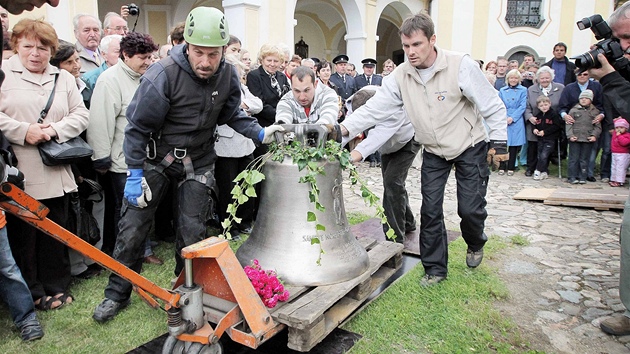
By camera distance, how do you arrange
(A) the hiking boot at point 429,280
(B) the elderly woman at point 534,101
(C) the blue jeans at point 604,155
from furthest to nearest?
(B) the elderly woman at point 534,101, (C) the blue jeans at point 604,155, (A) the hiking boot at point 429,280

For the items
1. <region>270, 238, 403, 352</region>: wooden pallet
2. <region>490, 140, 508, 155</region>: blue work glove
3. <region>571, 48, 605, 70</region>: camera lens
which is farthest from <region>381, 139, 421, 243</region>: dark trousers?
<region>571, 48, 605, 70</region>: camera lens

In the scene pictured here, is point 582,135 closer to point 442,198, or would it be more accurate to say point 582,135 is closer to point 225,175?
point 442,198

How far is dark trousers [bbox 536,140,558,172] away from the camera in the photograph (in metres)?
10.2

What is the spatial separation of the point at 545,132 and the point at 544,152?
0.41 metres

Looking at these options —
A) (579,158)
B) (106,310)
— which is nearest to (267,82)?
(106,310)

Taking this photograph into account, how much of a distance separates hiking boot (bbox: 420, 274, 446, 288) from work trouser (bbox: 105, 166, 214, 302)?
1.91 meters

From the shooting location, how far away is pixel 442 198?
438cm

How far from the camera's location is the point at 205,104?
12.0ft

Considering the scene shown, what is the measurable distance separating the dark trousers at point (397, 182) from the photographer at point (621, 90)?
191 centimetres

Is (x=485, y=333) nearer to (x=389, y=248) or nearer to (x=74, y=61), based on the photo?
(x=389, y=248)

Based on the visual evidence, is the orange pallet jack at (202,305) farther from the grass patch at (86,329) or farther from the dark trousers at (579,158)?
the dark trousers at (579,158)

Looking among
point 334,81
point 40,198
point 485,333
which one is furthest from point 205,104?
point 334,81

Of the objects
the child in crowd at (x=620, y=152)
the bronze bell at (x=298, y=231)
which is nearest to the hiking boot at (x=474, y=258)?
the bronze bell at (x=298, y=231)

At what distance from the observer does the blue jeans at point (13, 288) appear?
3.47 metres
